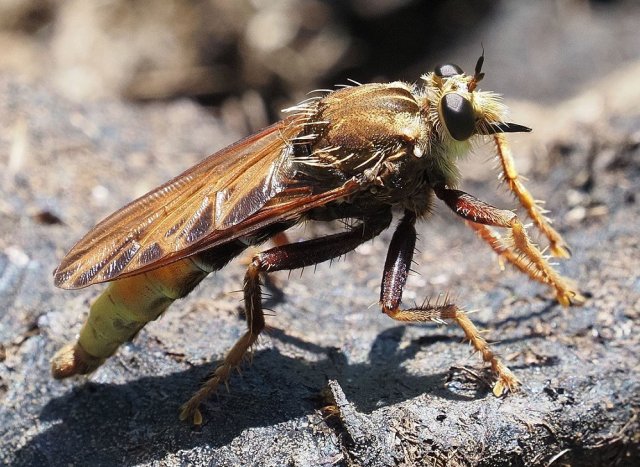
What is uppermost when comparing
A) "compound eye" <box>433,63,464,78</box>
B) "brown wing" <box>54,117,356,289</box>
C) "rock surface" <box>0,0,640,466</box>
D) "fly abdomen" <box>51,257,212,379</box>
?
"compound eye" <box>433,63,464,78</box>

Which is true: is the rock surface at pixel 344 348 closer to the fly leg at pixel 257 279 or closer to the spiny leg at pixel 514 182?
the fly leg at pixel 257 279

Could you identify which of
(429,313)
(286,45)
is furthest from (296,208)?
(286,45)

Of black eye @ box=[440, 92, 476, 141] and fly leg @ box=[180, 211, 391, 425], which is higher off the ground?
black eye @ box=[440, 92, 476, 141]

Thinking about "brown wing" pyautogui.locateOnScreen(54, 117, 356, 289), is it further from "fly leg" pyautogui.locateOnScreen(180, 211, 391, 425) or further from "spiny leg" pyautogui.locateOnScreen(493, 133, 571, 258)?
"spiny leg" pyautogui.locateOnScreen(493, 133, 571, 258)

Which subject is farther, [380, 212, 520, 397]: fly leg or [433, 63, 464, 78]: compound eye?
[433, 63, 464, 78]: compound eye

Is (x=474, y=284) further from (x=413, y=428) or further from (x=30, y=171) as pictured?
(x=30, y=171)

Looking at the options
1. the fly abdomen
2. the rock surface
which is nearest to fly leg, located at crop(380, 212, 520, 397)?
the rock surface
